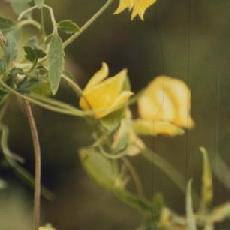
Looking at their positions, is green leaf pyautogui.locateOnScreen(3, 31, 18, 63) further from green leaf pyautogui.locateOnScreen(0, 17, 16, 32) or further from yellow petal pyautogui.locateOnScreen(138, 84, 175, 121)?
yellow petal pyautogui.locateOnScreen(138, 84, 175, 121)

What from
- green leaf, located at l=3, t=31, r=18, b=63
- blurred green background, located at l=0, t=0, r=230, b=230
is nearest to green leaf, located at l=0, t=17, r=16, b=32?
green leaf, located at l=3, t=31, r=18, b=63

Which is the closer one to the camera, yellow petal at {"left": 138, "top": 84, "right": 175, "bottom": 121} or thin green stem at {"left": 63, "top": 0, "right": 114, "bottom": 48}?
thin green stem at {"left": 63, "top": 0, "right": 114, "bottom": 48}

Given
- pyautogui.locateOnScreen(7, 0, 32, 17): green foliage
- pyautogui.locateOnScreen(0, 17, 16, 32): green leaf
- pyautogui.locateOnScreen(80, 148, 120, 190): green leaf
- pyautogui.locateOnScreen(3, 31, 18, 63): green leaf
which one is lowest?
pyautogui.locateOnScreen(80, 148, 120, 190): green leaf

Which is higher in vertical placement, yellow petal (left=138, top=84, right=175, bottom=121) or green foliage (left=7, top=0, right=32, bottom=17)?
green foliage (left=7, top=0, right=32, bottom=17)

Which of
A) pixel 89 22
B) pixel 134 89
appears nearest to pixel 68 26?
pixel 89 22

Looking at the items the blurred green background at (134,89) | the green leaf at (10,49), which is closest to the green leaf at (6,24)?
the green leaf at (10,49)

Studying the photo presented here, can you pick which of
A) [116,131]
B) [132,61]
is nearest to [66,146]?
[132,61]

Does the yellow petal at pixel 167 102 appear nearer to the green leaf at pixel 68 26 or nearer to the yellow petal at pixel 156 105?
the yellow petal at pixel 156 105
